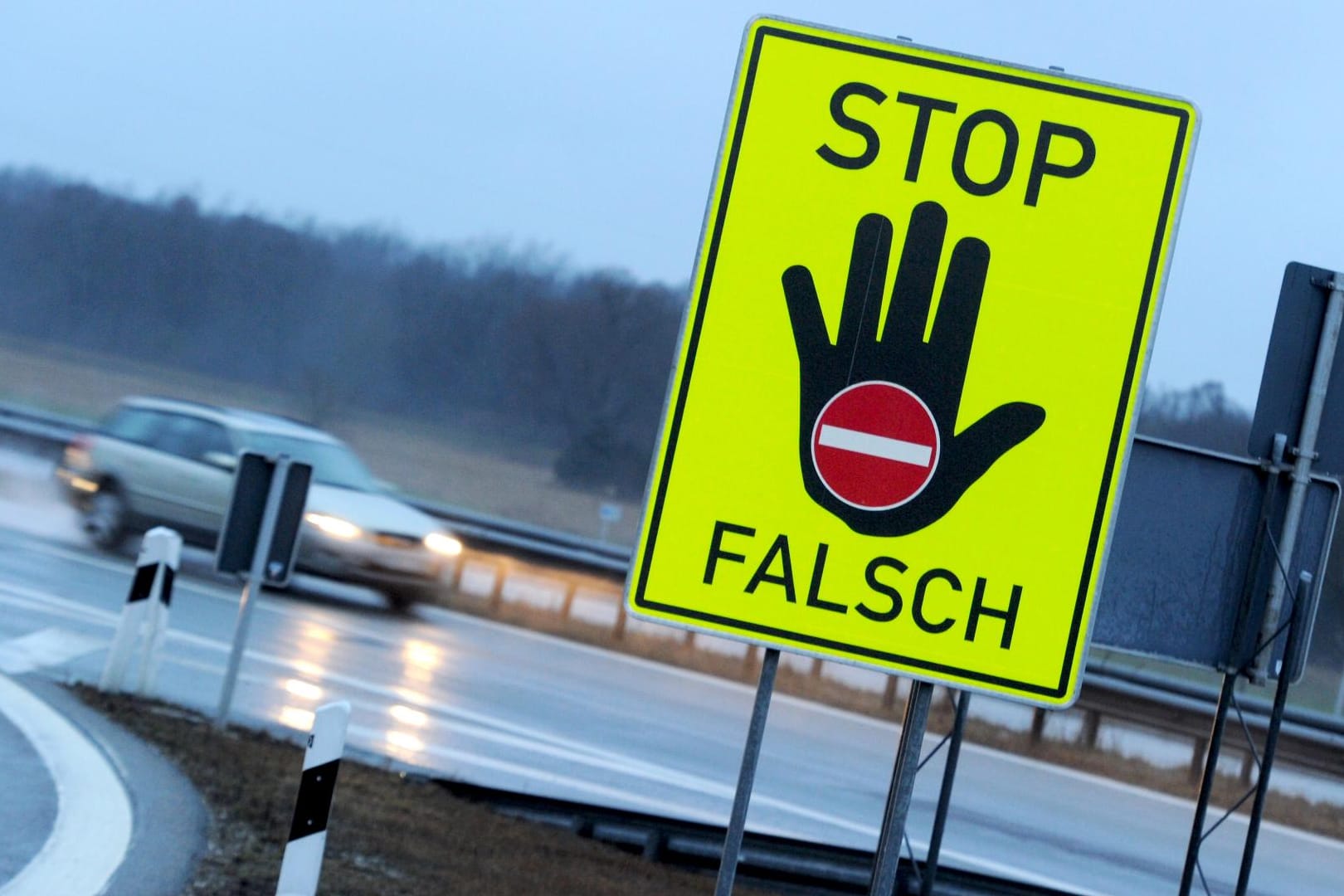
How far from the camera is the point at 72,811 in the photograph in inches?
258

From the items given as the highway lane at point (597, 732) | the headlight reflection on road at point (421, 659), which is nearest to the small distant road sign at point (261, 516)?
the highway lane at point (597, 732)

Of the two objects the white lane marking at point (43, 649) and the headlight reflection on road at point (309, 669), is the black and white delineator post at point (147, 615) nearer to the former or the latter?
the white lane marking at point (43, 649)

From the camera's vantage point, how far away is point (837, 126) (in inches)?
115

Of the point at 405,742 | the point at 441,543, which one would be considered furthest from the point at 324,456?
the point at 405,742

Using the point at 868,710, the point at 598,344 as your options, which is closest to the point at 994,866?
the point at 868,710

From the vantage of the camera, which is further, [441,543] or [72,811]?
[441,543]

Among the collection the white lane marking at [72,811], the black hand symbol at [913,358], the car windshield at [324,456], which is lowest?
the white lane marking at [72,811]

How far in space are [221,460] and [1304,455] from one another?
12.1 meters

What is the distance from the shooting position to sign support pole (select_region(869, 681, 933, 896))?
288 centimetres

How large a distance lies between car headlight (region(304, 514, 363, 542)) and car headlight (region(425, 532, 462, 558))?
77cm

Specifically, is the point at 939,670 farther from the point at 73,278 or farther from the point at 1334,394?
the point at 73,278

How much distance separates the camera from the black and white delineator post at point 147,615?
9.15 m

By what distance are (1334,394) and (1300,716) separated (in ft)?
35.5

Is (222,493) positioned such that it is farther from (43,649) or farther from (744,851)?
(744,851)
